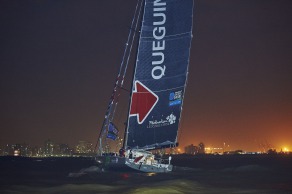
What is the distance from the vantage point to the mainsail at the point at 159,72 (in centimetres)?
4738

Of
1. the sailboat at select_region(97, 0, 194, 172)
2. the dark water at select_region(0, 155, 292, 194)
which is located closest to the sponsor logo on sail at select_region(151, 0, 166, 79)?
the sailboat at select_region(97, 0, 194, 172)

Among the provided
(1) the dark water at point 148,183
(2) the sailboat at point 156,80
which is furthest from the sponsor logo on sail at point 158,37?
(1) the dark water at point 148,183

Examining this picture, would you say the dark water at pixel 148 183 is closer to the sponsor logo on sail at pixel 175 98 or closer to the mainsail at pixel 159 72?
the mainsail at pixel 159 72

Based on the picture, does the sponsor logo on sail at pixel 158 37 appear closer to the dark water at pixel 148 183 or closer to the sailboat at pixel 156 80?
the sailboat at pixel 156 80

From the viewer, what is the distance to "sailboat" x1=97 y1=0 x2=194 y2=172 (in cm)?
4719

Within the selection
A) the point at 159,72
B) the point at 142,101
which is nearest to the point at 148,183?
the point at 142,101

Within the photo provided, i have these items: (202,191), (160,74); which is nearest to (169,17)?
(160,74)

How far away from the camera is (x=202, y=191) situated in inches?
1305

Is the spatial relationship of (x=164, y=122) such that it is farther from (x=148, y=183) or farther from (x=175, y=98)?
(x=148, y=183)

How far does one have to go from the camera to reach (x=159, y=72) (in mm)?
48156

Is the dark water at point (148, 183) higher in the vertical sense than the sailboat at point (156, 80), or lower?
lower

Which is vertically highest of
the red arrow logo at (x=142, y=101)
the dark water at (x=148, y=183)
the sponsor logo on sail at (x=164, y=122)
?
the red arrow logo at (x=142, y=101)

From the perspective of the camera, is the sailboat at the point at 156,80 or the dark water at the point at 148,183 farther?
the sailboat at the point at 156,80

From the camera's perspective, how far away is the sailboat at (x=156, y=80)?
47.2 metres
